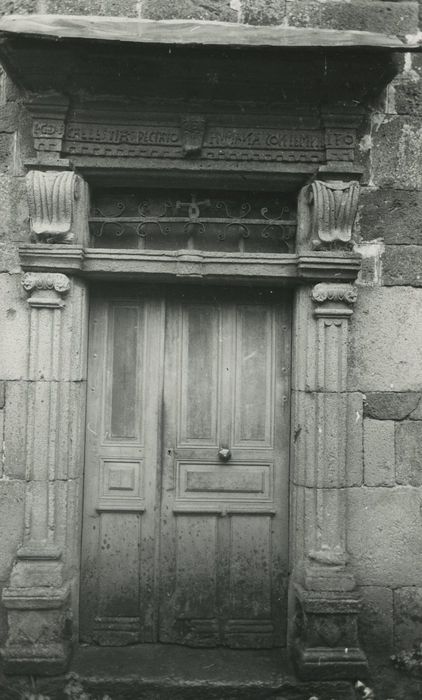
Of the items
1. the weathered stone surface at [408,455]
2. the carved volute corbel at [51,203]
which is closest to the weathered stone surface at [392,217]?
the weathered stone surface at [408,455]

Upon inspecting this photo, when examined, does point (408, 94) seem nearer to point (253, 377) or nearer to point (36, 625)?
A: point (253, 377)

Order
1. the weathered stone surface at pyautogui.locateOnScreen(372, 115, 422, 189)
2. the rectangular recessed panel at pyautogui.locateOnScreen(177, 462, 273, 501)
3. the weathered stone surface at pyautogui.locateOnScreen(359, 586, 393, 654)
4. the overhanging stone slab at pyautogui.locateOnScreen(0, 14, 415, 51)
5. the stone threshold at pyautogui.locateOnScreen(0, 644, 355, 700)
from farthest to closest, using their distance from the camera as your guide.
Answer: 1. the rectangular recessed panel at pyautogui.locateOnScreen(177, 462, 273, 501)
2. the weathered stone surface at pyautogui.locateOnScreen(372, 115, 422, 189)
3. the weathered stone surface at pyautogui.locateOnScreen(359, 586, 393, 654)
4. the stone threshold at pyautogui.locateOnScreen(0, 644, 355, 700)
5. the overhanging stone slab at pyautogui.locateOnScreen(0, 14, 415, 51)

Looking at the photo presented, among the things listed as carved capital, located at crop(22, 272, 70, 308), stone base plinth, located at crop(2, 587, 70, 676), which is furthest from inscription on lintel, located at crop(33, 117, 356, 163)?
stone base plinth, located at crop(2, 587, 70, 676)

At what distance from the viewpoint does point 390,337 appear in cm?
384

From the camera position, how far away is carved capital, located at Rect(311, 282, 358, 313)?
371 cm

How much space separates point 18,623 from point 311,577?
1.72 meters

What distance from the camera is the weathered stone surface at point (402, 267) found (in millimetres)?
3844

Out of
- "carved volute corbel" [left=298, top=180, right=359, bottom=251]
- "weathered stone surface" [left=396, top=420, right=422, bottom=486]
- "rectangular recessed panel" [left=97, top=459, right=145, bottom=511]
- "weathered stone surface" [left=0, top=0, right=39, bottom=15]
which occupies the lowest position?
"rectangular recessed panel" [left=97, top=459, right=145, bottom=511]

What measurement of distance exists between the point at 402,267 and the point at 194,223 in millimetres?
1337

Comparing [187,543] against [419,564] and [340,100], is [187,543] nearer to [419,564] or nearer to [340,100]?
[419,564]

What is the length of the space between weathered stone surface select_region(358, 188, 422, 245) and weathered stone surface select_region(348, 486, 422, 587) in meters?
1.57

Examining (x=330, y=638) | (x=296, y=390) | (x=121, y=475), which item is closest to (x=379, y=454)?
(x=296, y=390)

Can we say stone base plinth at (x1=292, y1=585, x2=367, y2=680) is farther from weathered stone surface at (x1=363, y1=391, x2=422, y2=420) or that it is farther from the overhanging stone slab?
the overhanging stone slab

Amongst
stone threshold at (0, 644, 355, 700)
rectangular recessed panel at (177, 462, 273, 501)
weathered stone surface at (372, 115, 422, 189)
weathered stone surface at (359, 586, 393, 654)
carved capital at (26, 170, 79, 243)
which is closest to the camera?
stone threshold at (0, 644, 355, 700)
